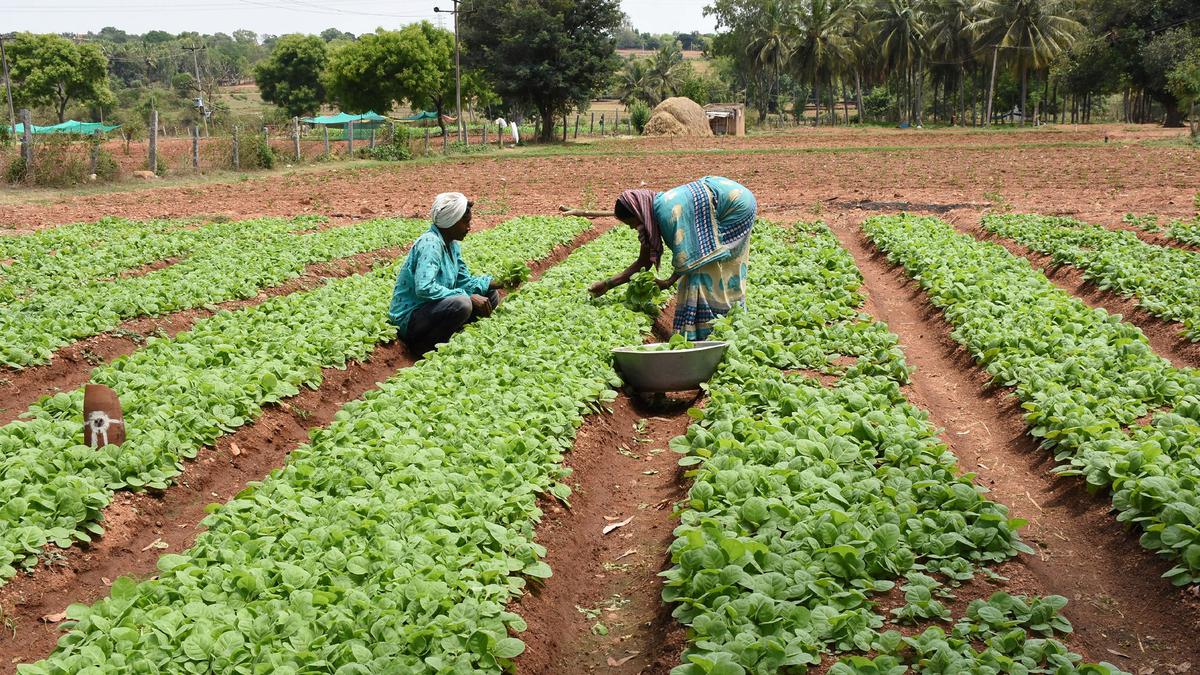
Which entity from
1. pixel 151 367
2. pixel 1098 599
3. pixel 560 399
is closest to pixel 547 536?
pixel 560 399

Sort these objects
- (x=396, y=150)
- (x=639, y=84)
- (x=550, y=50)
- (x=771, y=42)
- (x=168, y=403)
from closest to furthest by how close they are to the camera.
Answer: (x=168, y=403) → (x=396, y=150) → (x=550, y=50) → (x=771, y=42) → (x=639, y=84)

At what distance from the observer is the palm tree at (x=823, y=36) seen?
70.9m

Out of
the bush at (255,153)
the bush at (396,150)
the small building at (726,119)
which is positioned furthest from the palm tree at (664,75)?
the bush at (255,153)

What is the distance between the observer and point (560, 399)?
688 centimetres

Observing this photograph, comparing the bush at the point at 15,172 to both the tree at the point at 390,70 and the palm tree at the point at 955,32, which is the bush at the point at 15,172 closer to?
the tree at the point at 390,70

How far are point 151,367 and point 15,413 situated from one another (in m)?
1.18

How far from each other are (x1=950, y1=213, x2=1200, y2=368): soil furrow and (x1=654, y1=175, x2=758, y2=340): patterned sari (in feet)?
13.1

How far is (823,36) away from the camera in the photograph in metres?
71.5

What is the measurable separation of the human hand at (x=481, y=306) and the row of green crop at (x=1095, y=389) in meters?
4.36

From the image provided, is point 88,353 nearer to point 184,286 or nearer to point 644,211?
point 184,286

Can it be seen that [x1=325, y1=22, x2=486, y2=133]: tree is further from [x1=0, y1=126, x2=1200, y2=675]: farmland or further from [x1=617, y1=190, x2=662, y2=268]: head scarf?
→ [x1=617, y1=190, x2=662, y2=268]: head scarf

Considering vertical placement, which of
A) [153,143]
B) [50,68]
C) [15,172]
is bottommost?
[15,172]

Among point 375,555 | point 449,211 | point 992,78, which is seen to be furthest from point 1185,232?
point 992,78

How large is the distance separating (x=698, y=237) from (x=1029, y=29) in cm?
6246
